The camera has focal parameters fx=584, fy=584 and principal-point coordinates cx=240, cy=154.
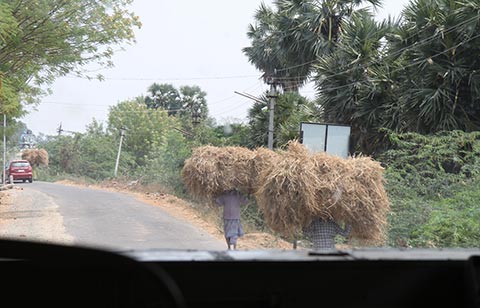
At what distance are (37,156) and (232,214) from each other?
50.1m

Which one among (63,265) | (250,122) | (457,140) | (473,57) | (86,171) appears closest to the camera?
(63,265)

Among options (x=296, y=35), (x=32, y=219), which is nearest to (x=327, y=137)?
(x=32, y=219)

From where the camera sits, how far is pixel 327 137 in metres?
14.9

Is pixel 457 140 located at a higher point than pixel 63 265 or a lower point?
higher

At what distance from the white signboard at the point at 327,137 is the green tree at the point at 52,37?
6.86m

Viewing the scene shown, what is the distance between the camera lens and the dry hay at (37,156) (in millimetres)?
56969

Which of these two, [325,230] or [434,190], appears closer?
[325,230]

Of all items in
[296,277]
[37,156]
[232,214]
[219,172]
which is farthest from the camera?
[37,156]

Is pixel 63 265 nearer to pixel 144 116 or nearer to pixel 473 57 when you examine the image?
pixel 473 57

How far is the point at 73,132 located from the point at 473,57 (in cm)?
4871

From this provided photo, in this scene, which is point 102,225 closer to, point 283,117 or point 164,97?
point 283,117

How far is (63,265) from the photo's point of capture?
1.30 meters

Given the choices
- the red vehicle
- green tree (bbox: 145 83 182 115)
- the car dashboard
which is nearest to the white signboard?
the car dashboard

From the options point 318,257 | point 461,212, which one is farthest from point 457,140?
point 318,257
